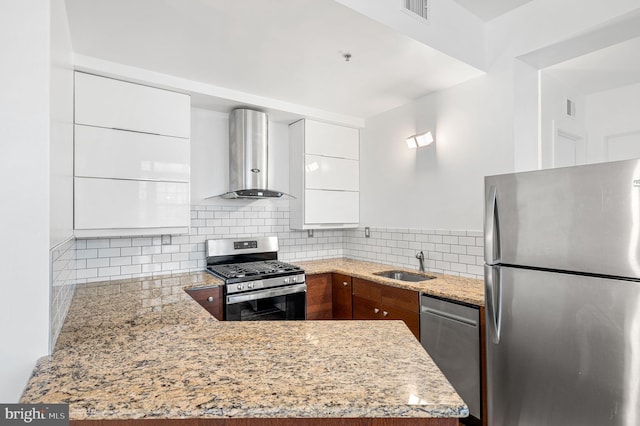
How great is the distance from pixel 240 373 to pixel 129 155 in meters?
2.02

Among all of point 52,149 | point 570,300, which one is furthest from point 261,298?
point 570,300

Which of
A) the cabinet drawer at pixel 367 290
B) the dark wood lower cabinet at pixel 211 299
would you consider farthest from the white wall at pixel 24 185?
the cabinet drawer at pixel 367 290

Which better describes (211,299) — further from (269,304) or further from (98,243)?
(98,243)

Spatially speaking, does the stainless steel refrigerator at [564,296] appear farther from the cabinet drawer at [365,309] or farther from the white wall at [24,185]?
the white wall at [24,185]

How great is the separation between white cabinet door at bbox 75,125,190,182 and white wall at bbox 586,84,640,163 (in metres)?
4.15

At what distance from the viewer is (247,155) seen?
309 centimetres

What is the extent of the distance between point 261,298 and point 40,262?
5.72 feet

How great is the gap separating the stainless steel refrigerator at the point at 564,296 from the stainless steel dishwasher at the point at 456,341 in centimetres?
22

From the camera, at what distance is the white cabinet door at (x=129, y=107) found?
2.22m

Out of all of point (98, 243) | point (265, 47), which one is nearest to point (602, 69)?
point (265, 47)

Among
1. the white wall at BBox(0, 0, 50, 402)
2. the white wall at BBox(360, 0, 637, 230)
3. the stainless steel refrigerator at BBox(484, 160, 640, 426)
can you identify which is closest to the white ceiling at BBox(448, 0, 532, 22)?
the white wall at BBox(360, 0, 637, 230)

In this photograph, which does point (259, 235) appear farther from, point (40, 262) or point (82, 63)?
point (40, 262)

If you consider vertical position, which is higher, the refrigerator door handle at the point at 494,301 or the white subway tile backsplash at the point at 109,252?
the white subway tile backsplash at the point at 109,252

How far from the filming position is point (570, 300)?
1.57 meters
